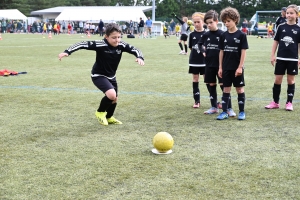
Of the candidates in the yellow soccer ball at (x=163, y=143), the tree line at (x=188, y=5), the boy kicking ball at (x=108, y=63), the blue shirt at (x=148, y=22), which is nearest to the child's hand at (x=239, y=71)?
the boy kicking ball at (x=108, y=63)

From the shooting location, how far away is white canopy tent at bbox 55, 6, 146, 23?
210ft

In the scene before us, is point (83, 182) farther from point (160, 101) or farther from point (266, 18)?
point (266, 18)

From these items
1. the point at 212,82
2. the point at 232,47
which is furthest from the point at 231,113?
the point at 232,47

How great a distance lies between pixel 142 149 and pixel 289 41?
3835mm

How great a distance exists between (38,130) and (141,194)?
2919 millimetres

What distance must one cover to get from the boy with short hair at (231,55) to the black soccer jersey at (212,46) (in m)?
→ 0.29

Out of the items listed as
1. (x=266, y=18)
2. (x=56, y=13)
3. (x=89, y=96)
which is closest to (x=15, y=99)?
(x=89, y=96)

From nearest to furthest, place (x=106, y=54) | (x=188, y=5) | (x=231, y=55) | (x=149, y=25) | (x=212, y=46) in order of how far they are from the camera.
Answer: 1. (x=106, y=54)
2. (x=231, y=55)
3. (x=212, y=46)
4. (x=149, y=25)
5. (x=188, y=5)

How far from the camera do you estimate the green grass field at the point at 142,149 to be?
403 centimetres

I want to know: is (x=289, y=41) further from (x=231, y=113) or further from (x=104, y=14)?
(x=104, y=14)

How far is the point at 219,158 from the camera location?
16.3 ft

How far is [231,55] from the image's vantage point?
23.1 feet

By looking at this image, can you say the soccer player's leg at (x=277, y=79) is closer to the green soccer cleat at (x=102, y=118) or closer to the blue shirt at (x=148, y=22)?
the green soccer cleat at (x=102, y=118)

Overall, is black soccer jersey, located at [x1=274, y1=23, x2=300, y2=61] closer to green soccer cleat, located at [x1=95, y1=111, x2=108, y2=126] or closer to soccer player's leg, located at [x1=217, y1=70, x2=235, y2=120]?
soccer player's leg, located at [x1=217, y1=70, x2=235, y2=120]
